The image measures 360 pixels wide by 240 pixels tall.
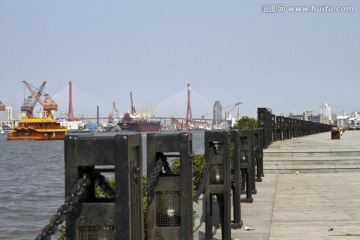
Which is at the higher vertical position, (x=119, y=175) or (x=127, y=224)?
(x=119, y=175)

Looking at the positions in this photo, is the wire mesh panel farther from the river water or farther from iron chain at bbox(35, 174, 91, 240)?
the river water

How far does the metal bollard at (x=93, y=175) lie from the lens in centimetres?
393

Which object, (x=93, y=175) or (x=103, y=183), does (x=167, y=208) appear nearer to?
(x=103, y=183)

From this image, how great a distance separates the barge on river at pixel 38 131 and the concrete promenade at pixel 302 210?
14333cm

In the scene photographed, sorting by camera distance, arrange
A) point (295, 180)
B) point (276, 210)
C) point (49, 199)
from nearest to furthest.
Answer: point (276, 210), point (295, 180), point (49, 199)

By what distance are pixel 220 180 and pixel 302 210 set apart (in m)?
3.15

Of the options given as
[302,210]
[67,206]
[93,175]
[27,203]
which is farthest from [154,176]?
[27,203]

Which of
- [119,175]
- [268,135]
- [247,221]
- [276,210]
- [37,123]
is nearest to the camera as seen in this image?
[119,175]

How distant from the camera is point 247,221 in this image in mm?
9352

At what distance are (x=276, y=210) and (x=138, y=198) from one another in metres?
6.48

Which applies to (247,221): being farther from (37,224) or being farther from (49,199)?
(49,199)

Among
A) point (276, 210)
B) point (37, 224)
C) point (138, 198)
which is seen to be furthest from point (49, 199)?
point (138, 198)

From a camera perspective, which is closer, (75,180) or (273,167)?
(75,180)

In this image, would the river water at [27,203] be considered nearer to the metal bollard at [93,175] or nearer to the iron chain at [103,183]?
the iron chain at [103,183]
